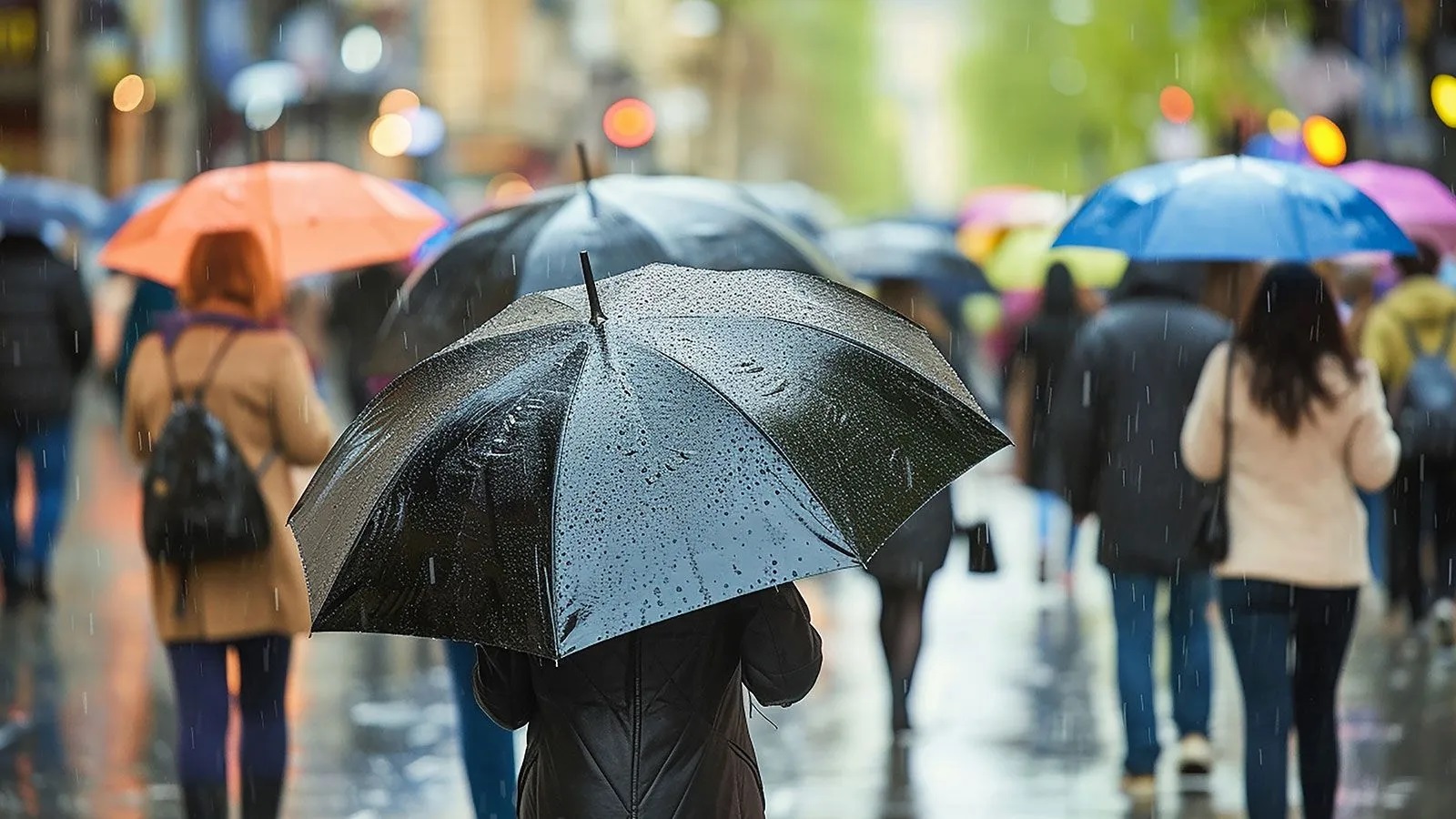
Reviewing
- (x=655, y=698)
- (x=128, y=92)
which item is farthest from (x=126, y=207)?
(x=128, y=92)

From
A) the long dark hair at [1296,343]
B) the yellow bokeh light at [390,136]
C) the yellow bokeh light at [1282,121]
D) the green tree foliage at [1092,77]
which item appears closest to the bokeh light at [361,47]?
the yellow bokeh light at [390,136]

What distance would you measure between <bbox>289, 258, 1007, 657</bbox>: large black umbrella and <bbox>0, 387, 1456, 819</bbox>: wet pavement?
4.00 meters

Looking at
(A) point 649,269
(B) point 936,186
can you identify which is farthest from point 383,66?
(B) point 936,186

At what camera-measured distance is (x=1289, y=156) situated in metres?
15.2

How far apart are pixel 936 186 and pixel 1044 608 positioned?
5162 inches

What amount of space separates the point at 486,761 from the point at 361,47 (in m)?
28.7

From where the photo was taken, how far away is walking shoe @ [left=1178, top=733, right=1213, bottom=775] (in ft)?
27.4

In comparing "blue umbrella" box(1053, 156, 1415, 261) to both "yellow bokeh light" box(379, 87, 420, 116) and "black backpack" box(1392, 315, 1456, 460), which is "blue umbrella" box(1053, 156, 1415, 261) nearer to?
"black backpack" box(1392, 315, 1456, 460)

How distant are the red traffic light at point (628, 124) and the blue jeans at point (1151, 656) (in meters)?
13.5

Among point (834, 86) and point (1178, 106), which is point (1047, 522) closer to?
point (1178, 106)

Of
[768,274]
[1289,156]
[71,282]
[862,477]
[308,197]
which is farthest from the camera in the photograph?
[1289,156]

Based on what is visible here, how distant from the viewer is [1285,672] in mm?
6473

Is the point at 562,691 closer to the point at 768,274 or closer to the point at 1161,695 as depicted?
the point at 768,274

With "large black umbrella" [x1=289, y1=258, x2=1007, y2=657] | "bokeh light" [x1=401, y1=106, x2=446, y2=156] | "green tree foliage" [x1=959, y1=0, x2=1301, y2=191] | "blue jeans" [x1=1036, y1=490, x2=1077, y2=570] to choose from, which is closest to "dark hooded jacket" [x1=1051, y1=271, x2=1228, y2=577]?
"large black umbrella" [x1=289, y1=258, x2=1007, y2=657]
